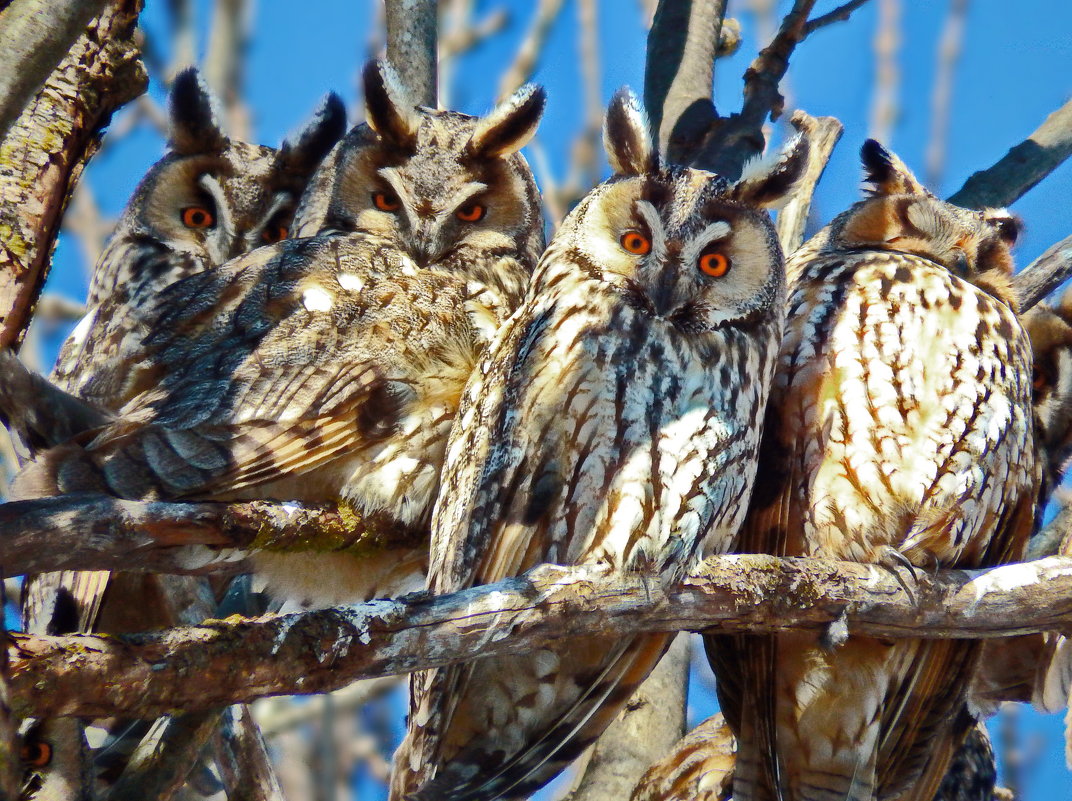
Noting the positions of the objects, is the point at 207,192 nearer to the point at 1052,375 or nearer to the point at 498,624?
the point at 498,624

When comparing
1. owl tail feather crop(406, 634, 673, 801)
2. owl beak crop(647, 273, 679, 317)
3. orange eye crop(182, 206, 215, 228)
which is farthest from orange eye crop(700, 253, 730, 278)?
orange eye crop(182, 206, 215, 228)

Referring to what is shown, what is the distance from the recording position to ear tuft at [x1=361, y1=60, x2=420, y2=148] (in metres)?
3.46

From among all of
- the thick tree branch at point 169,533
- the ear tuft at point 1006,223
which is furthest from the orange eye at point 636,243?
the ear tuft at point 1006,223

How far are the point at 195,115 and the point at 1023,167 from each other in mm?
2966

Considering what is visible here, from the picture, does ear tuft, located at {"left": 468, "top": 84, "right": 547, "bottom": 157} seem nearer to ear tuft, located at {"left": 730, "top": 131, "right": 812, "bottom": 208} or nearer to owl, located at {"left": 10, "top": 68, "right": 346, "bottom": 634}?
ear tuft, located at {"left": 730, "top": 131, "right": 812, "bottom": 208}

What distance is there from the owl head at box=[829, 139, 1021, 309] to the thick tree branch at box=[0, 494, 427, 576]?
1647 millimetres

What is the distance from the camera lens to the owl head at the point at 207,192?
→ 402 centimetres

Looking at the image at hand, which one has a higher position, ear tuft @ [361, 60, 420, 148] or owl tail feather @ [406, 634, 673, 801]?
ear tuft @ [361, 60, 420, 148]

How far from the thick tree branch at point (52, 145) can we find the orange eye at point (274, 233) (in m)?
1.06

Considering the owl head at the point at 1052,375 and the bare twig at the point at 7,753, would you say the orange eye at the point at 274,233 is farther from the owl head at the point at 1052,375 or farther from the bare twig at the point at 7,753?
the bare twig at the point at 7,753

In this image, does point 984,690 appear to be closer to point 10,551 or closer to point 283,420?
point 283,420

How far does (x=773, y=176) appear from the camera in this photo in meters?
3.15

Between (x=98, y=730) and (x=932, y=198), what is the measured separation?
3.11 metres

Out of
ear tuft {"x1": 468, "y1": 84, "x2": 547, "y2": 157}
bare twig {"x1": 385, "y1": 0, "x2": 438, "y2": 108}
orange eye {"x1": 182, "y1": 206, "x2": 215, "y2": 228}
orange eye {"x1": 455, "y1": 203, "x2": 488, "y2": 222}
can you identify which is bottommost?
orange eye {"x1": 455, "y1": 203, "x2": 488, "y2": 222}
